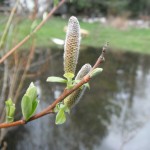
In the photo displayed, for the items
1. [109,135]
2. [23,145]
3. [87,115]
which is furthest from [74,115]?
[23,145]

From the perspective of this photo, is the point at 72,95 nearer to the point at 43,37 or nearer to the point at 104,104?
the point at 104,104

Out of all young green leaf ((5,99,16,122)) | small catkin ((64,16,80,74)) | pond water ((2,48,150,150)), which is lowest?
pond water ((2,48,150,150))

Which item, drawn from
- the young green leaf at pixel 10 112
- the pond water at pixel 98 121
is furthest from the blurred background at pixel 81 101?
Answer: the young green leaf at pixel 10 112

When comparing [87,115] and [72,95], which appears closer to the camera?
[72,95]

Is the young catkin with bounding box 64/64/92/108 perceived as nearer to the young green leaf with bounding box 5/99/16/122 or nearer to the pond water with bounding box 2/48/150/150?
the young green leaf with bounding box 5/99/16/122

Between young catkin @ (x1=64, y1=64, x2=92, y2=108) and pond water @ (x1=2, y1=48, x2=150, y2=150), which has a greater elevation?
young catkin @ (x1=64, y1=64, x2=92, y2=108)

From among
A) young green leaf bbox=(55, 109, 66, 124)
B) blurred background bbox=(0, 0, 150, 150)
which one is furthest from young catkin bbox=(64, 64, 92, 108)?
A: blurred background bbox=(0, 0, 150, 150)

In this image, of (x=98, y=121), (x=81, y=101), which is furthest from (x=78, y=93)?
(x=81, y=101)
